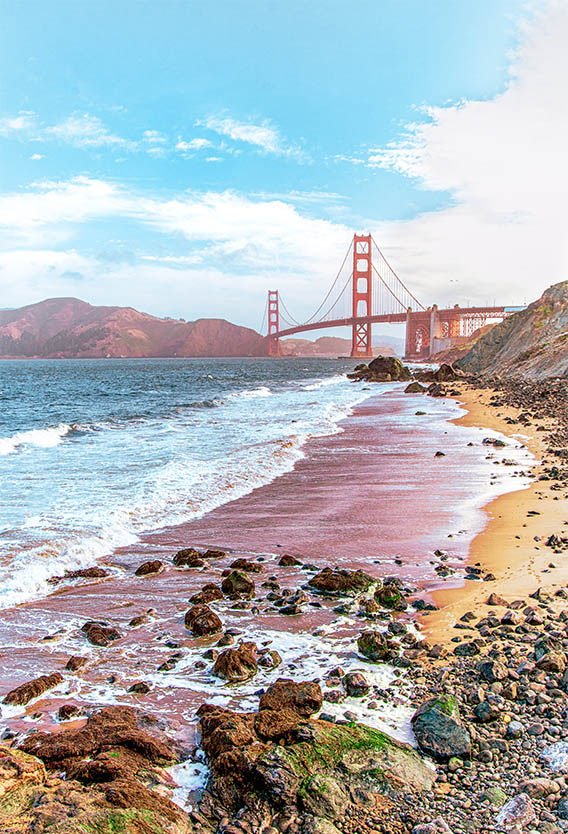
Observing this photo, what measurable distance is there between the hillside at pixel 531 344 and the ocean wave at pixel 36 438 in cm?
2011

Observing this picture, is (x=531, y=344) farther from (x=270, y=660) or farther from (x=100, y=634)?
(x=100, y=634)

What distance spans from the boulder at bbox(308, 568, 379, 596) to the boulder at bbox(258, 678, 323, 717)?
167 centimetres

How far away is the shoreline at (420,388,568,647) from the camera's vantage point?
4680 mm

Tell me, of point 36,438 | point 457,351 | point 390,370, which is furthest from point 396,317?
point 36,438

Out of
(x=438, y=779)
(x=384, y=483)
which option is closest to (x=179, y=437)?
(x=384, y=483)

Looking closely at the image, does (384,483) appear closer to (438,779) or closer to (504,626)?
(504,626)

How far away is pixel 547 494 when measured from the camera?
811 cm

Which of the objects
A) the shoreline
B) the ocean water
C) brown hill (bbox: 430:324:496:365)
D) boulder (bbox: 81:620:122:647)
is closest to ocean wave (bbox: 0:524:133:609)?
the ocean water

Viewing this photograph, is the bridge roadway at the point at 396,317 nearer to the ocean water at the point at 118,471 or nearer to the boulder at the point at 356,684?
the ocean water at the point at 118,471

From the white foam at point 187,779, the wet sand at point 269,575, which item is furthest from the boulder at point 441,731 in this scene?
the white foam at point 187,779

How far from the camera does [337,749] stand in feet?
9.30

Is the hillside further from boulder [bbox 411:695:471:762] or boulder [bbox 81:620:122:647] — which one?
boulder [bbox 411:695:471:762]

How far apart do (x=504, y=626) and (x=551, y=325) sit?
118 feet

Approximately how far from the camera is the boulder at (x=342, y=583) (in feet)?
16.8
